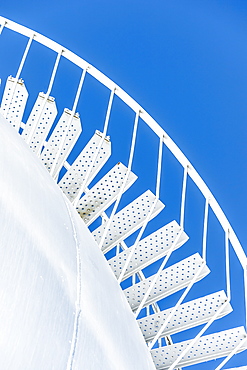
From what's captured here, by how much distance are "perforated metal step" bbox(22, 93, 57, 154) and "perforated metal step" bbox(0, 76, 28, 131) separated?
0.23m

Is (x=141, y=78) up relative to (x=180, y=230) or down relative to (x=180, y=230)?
up

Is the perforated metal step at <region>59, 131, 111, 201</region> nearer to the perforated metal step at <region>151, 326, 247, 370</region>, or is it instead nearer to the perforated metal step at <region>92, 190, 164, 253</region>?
the perforated metal step at <region>92, 190, 164, 253</region>

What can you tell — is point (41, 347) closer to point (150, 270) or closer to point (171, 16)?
point (150, 270)

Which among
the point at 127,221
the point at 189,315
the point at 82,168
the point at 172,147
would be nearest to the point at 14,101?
the point at 82,168

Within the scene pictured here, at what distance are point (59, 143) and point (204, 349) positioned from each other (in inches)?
99.7

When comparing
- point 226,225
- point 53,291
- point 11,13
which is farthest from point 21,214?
point 11,13

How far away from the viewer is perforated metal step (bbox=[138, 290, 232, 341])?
5.30m

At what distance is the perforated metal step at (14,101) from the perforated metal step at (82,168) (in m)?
0.90

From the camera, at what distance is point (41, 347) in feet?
8.13

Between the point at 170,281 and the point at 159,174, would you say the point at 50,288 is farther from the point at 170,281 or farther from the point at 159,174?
the point at 159,174

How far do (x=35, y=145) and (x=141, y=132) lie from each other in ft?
10.7

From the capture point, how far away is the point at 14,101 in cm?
641

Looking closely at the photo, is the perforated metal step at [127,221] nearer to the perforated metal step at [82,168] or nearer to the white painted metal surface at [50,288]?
the perforated metal step at [82,168]

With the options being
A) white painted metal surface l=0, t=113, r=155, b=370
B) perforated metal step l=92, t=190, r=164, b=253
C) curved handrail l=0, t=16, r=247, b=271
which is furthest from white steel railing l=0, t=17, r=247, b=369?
white painted metal surface l=0, t=113, r=155, b=370
